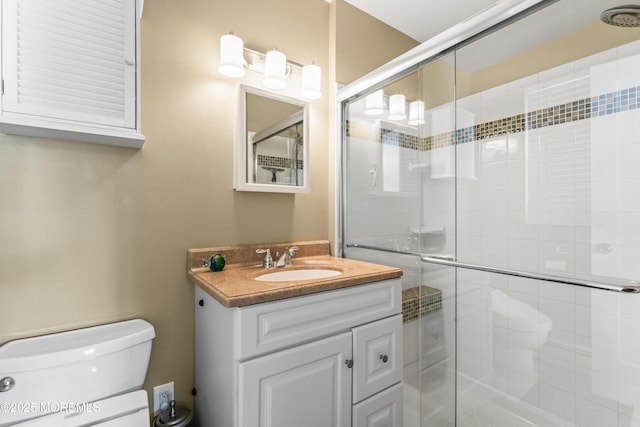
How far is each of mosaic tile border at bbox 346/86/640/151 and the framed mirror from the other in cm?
39

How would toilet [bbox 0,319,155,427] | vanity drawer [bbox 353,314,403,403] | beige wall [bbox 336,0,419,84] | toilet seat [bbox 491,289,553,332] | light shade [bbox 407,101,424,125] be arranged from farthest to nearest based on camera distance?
beige wall [bbox 336,0,419,84], light shade [bbox 407,101,424,125], toilet seat [bbox 491,289,553,332], vanity drawer [bbox 353,314,403,403], toilet [bbox 0,319,155,427]

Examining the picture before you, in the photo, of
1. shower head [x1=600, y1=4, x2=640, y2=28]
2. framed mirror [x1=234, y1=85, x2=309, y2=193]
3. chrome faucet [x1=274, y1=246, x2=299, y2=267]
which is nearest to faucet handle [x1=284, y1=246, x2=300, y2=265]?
chrome faucet [x1=274, y1=246, x2=299, y2=267]

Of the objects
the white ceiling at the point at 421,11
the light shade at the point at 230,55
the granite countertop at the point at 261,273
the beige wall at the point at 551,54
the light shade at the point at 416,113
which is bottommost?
the granite countertop at the point at 261,273

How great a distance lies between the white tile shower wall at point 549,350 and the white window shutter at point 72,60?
5.58 ft

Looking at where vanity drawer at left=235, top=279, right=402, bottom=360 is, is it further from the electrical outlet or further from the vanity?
the electrical outlet

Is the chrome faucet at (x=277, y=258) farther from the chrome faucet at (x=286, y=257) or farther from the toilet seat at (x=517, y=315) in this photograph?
the toilet seat at (x=517, y=315)

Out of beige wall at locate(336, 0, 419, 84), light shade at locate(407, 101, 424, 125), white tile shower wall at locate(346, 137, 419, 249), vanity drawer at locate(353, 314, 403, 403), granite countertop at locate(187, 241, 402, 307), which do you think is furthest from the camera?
beige wall at locate(336, 0, 419, 84)

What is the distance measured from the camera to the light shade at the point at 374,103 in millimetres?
1792

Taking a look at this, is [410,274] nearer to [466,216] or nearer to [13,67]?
[466,216]

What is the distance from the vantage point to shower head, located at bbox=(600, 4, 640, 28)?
100 cm

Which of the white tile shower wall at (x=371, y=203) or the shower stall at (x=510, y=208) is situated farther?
the white tile shower wall at (x=371, y=203)

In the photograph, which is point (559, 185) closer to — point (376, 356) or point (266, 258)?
point (376, 356)

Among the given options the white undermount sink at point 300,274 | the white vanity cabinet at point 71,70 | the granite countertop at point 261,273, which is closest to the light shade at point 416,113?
the granite countertop at point 261,273

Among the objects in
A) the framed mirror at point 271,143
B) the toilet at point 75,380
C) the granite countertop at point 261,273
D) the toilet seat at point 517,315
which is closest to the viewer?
the toilet at point 75,380
